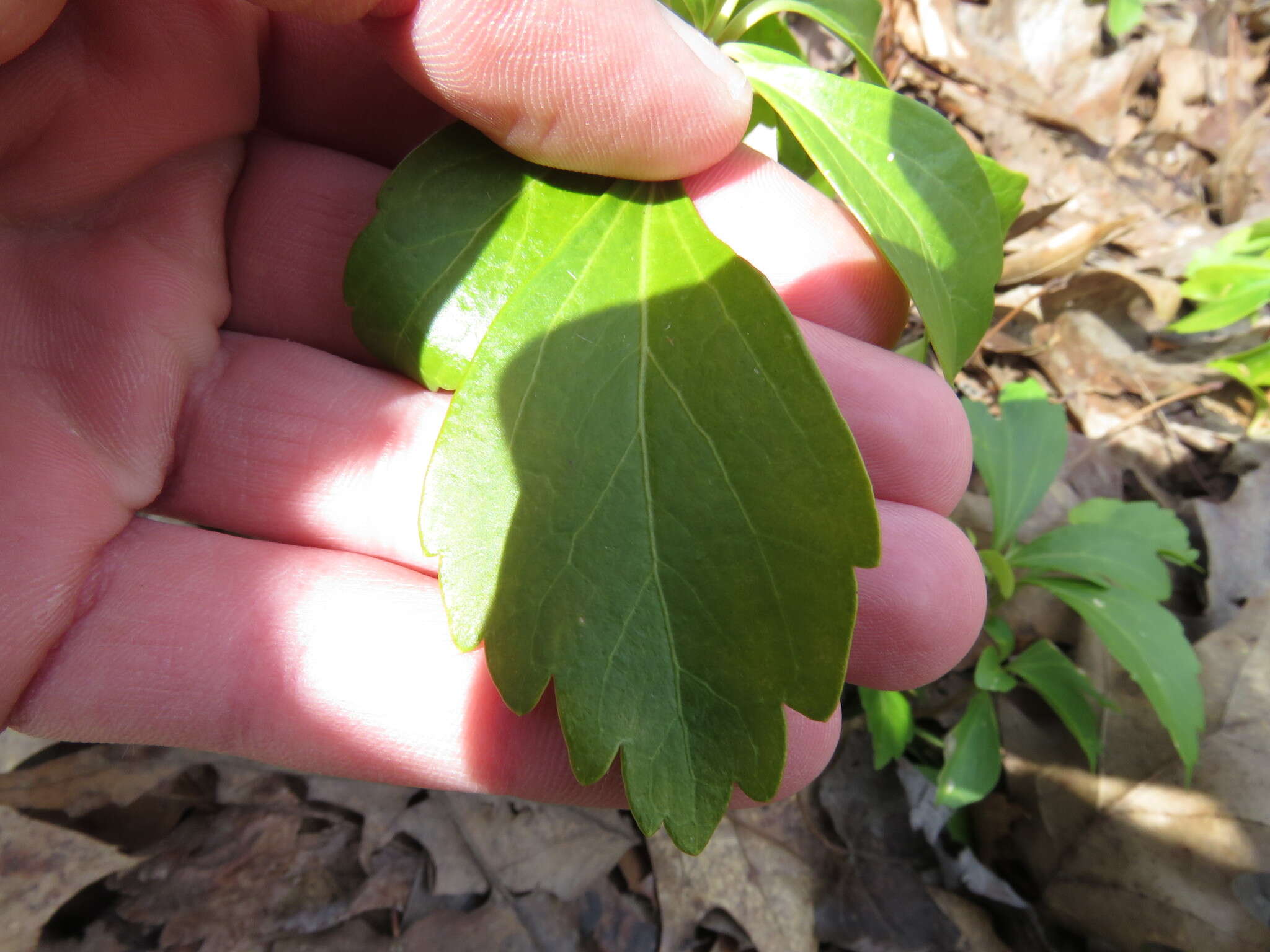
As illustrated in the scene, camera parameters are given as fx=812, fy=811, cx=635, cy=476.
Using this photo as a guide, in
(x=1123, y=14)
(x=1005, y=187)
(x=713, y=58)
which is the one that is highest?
(x=1123, y=14)

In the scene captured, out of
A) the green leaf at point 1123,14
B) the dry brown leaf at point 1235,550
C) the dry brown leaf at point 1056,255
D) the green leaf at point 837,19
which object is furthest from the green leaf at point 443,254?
the green leaf at point 1123,14

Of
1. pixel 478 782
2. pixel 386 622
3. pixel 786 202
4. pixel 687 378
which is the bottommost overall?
pixel 478 782

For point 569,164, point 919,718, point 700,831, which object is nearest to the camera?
point 700,831

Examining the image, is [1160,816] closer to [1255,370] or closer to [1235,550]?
[1235,550]

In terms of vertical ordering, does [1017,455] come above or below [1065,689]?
above

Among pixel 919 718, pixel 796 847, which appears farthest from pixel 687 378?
pixel 919 718

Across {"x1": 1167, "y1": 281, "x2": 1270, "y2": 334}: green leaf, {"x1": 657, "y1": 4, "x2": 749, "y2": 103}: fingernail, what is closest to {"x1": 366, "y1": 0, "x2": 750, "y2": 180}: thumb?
{"x1": 657, "y1": 4, "x2": 749, "y2": 103}: fingernail

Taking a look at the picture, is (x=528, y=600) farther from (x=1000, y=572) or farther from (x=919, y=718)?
(x=919, y=718)

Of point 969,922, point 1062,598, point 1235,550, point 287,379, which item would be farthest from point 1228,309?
point 287,379
